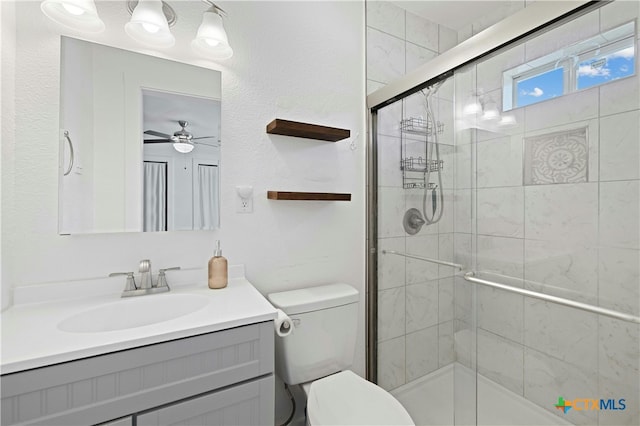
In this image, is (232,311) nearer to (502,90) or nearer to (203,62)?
(203,62)

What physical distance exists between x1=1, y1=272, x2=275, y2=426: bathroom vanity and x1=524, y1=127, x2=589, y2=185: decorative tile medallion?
123 cm

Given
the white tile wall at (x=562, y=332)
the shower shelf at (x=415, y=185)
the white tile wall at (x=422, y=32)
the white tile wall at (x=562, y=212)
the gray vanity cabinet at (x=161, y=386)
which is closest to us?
the gray vanity cabinet at (x=161, y=386)

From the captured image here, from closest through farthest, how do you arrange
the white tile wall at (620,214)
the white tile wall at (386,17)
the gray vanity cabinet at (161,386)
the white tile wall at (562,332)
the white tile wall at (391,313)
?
the gray vanity cabinet at (161,386)
the white tile wall at (620,214)
the white tile wall at (562,332)
the white tile wall at (391,313)
the white tile wall at (386,17)

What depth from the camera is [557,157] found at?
3.90 ft

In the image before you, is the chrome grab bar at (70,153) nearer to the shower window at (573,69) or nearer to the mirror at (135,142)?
the mirror at (135,142)

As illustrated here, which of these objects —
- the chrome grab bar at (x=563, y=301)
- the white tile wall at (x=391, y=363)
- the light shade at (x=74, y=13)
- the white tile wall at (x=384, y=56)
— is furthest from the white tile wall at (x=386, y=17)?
the white tile wall at (x=391, y=363)

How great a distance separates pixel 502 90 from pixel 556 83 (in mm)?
184

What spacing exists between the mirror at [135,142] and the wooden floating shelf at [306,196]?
266 millimetres

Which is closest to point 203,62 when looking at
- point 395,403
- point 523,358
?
point 395,403

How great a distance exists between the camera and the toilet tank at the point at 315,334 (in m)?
1.30

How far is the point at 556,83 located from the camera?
3.80ft

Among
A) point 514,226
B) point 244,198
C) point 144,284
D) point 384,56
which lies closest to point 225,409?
point 144,284

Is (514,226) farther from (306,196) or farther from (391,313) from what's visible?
(306,196)

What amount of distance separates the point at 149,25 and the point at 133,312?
→ 112cm
